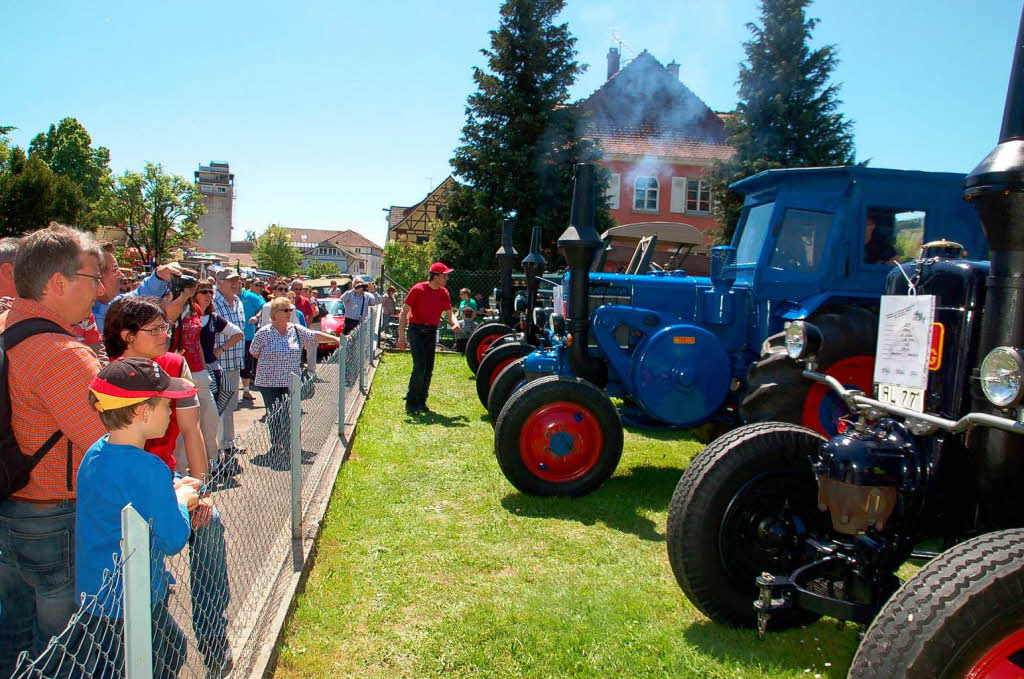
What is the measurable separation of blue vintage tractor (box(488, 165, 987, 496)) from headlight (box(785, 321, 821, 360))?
1.80 m

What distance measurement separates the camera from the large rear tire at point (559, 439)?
535cm

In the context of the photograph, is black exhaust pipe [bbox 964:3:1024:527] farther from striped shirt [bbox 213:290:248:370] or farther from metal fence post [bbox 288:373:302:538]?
striped shirt [bbox 213:290:248:370]

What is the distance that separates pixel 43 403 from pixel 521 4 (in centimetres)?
2317

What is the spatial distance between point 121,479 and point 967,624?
7.95 feet

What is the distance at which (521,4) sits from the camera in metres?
22.7

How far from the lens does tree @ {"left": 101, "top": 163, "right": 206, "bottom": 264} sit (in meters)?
43.5

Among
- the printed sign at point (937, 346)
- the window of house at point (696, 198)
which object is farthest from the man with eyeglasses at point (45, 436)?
the window of house at point (696, 198)

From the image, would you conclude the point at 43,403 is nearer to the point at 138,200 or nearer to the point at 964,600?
the point at 964,600

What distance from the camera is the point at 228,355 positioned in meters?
6.50

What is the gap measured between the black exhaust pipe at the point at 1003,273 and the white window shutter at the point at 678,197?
2777cm

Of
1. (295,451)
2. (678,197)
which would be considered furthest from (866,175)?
(678,197)

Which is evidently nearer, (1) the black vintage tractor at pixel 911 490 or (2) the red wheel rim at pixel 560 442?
(1) the black vintage tractor at pixel 911 490

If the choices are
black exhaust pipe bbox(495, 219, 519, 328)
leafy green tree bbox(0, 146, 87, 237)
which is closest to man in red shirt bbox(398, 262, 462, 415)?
black exhaust pipe bbox(495, 219, 519, 328)

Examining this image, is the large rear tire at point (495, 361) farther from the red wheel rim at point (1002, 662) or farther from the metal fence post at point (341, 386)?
the red wheel rim at point (1002, 662)
